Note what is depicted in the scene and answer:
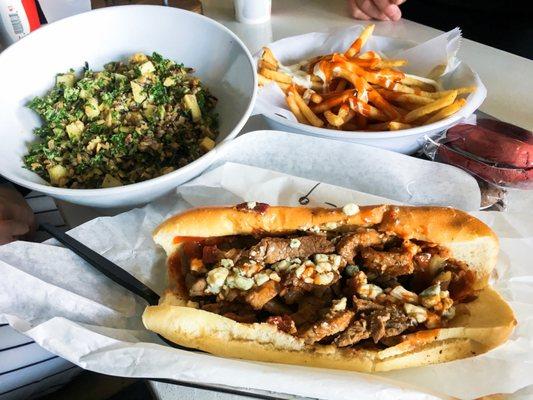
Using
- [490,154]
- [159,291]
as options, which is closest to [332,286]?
[159,291]

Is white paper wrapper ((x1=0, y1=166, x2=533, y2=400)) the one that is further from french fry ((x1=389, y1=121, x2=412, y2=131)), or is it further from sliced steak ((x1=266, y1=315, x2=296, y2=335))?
french fry ((x1=389, y1=121, x2=412, y2=131))

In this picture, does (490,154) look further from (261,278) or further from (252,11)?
(252,11)

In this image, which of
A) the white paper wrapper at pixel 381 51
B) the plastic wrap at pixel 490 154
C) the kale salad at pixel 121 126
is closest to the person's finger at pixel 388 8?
the white paper wrapper at pixel 381 51

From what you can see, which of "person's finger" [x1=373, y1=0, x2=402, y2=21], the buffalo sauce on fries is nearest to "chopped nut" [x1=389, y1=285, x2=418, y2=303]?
the buffalo sauce on fries

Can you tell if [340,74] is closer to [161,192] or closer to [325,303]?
[161,192]

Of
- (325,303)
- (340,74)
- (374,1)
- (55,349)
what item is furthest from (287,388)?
(374,1)

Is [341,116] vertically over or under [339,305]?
over
